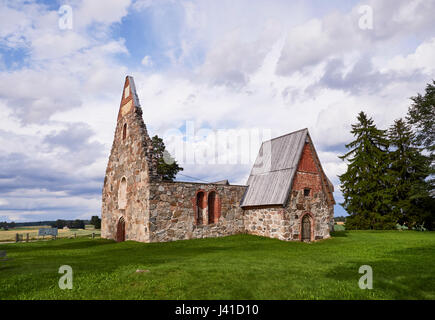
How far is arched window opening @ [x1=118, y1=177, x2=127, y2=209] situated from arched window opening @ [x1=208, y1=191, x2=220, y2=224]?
6532 millimetres

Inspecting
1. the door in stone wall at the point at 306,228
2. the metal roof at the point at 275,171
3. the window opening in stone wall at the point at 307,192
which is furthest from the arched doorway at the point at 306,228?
the metal roof at the point at 275,171

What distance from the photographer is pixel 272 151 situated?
80.7 ft

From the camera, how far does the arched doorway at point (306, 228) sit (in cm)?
2066

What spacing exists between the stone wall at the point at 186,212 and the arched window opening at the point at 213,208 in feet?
0.72

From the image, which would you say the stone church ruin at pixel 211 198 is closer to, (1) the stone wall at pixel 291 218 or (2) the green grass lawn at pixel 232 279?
(1) the stone wall at pixel 291 218

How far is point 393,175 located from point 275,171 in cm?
2155

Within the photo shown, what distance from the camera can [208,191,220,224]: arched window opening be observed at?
21609 mm

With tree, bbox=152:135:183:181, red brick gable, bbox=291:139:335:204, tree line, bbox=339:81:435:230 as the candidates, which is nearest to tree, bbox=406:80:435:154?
tree line, bbox=339:81:435:230

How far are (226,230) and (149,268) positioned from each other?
12.3 metres

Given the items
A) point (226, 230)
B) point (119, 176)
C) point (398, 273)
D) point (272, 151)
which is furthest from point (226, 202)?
point (398, 273)

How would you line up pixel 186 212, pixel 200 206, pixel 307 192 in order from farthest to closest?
1. pixel 307 192
2. pixel 200 206
3. pixel 186 212

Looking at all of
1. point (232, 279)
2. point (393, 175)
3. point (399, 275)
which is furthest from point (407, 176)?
point (232, 279)

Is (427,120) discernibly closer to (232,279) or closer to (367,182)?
(367,182)

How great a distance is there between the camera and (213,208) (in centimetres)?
2183
